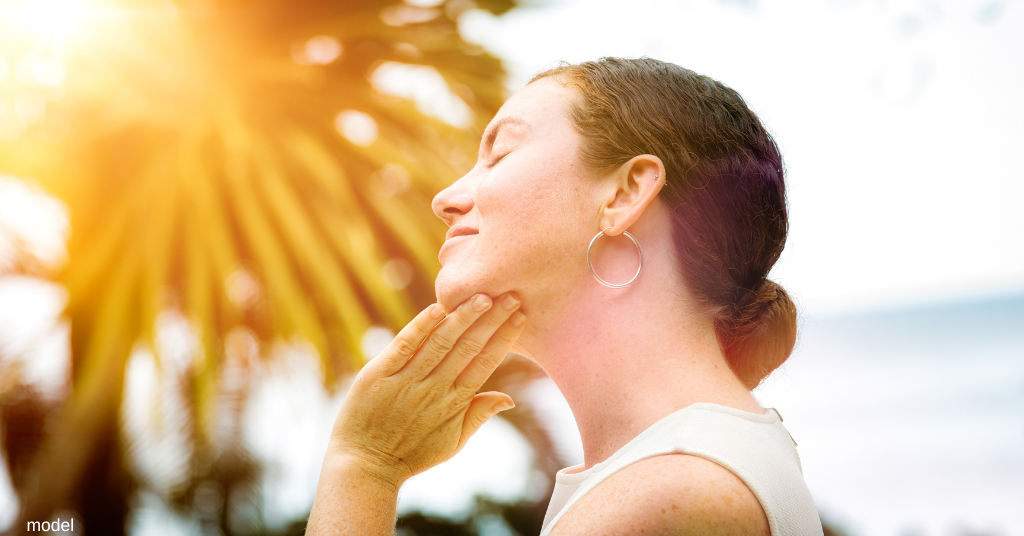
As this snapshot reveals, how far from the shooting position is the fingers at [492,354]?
1.32 m

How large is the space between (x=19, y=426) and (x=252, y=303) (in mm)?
1726

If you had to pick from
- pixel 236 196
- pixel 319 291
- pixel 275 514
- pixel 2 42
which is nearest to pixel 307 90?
pixel 236 196

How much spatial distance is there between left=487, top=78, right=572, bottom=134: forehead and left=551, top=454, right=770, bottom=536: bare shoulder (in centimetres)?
68

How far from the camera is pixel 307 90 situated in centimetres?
502

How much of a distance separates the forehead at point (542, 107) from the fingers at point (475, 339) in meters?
0.35

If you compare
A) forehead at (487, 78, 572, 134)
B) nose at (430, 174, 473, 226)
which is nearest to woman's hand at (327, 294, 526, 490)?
nose at (430, 174, 473, 226)

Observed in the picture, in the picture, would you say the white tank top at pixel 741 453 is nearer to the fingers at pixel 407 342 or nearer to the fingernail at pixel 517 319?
the fingernail at pixel 517 319

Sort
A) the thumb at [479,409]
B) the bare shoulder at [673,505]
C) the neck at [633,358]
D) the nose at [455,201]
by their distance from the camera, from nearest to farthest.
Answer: the bare shoulder at [673,505] < the neck at [633,358] < the nose at [455,201] < the thumb at [479,409]

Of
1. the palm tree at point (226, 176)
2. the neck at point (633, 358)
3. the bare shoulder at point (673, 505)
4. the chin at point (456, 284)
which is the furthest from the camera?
the palm tree at point (226, 176)

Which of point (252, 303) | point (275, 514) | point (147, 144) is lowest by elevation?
point (275, 514)

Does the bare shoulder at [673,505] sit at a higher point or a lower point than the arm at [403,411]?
higher

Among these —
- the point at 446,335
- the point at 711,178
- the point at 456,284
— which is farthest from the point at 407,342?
the point at 711,178

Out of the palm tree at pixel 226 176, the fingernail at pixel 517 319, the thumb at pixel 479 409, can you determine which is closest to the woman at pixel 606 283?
the fingernail at pixel 517 319

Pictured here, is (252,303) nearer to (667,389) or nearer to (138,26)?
(138,26)
